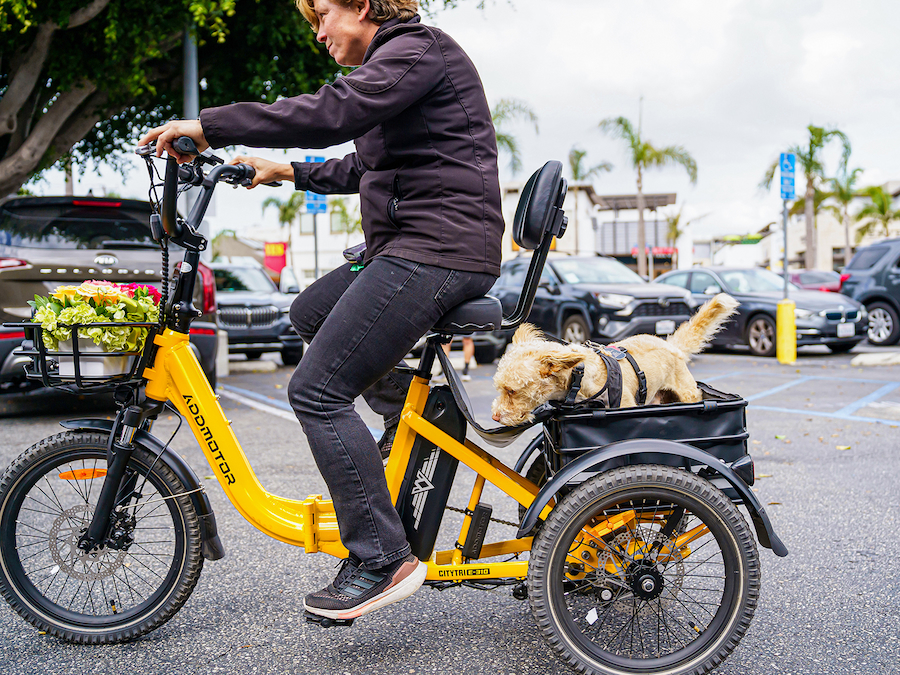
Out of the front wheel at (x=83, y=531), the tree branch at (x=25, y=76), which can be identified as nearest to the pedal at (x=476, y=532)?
the front wheel at (x=83, y=531)

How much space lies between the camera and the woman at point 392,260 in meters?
2.22

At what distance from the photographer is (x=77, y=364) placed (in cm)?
231

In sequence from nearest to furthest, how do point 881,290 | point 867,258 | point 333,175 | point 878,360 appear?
point 333,175 → point 878,360 → point 881,290 → point 867,258

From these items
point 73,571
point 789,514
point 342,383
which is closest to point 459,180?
point 342,383

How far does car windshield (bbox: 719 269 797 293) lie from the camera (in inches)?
529

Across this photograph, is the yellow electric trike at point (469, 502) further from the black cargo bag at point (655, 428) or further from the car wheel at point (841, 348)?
the car wheel at point (841, 348)

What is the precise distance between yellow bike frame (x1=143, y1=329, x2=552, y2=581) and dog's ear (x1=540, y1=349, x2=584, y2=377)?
1.16 feet

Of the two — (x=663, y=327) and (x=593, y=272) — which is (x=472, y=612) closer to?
(x=663, y=327)

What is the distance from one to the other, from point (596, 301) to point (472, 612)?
28.1ft

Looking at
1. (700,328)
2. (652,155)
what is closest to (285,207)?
(652,155)

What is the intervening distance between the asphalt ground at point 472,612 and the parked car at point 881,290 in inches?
380

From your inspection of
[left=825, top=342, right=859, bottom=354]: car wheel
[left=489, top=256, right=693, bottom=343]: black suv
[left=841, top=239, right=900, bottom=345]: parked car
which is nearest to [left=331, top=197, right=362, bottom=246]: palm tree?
[left=489, top=256, right=693, bottom=343]: black suv

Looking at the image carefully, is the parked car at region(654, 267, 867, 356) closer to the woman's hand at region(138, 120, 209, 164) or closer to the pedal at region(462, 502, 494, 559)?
the pedal at region(462, 502, 494, 559)

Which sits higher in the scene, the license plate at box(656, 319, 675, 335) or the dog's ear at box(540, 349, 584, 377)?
the dog's ear at box(540, 349, 584, 377)
